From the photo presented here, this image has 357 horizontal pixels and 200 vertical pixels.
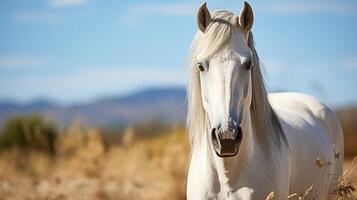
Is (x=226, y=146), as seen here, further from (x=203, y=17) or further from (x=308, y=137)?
(x=308, y=137)

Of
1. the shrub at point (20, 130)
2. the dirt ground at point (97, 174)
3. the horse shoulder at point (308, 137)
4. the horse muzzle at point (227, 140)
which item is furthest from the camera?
the shrub at point (20, 130)

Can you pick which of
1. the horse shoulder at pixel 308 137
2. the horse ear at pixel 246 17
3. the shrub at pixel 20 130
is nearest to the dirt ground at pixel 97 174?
the horse shoulder at pixel 308 137

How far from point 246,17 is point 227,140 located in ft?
3.09

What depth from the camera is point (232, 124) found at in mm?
4391

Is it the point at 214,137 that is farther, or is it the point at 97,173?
the point at 97,173

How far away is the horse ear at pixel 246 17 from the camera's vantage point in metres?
4.89

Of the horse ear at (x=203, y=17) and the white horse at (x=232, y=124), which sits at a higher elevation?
the horse ear at (x=203, y=17)

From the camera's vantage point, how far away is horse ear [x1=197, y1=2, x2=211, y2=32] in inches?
194

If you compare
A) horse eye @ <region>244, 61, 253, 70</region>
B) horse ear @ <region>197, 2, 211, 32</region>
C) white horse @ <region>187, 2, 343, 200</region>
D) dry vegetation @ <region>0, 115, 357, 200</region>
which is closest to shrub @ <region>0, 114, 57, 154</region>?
dry vegetation @ <region>0, 115, 357, 200</region>

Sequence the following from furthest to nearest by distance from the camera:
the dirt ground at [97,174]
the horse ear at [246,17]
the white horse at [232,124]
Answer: the dirt ground at [97,174]
the horse ear at [246,17]
the white horse at [232,124]

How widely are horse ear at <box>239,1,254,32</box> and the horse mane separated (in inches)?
1.7

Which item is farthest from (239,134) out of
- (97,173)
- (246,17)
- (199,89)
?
(97,173)

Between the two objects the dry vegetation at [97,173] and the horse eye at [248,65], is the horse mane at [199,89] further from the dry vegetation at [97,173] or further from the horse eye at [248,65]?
the dry vegetation at [97,173]

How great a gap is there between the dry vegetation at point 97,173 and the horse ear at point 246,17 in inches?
138
